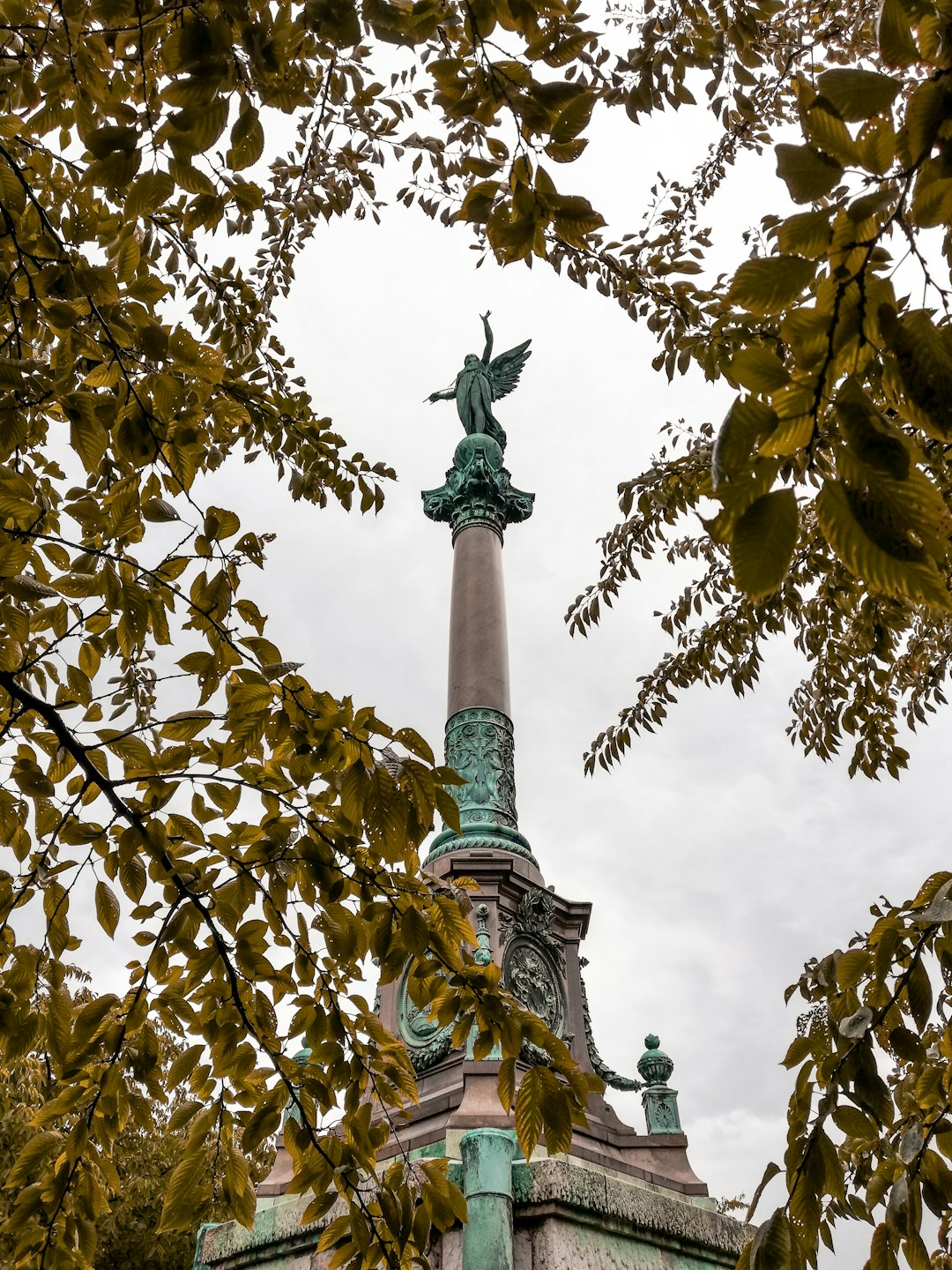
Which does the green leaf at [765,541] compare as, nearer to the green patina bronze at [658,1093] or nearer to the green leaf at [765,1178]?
the green leaf at [765,1178]

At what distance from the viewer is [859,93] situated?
1.01 meters

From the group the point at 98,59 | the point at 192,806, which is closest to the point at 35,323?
the point at 98,59

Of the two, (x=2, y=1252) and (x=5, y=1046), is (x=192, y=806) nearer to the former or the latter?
(x=5, y=1046)

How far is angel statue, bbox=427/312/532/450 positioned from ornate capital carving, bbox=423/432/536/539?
0.54 metres

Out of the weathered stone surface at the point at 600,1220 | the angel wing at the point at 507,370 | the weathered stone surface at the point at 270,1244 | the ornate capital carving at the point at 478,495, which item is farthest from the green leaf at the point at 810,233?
the angel wing at the point at 507,370

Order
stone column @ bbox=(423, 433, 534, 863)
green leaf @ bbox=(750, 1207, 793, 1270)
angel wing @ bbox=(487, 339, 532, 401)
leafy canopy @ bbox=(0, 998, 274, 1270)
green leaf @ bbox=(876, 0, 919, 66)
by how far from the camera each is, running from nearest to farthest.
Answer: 1. green leaf @ bbox=(876, 0, 919, 66)
2. green leaf @ bbox=(750, 1207, 793, 1270)
3. stone column @ bbox=(423, 433, 534, 863)
4. leafy canopy @ bbox=(0, 998, 274, 1270)
5. angel wing @ bbox=(487, 339, 532, 401)

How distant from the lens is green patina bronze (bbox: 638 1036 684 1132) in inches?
314

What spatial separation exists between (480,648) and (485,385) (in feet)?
14.5

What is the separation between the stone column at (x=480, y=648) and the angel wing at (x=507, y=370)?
1495 mm

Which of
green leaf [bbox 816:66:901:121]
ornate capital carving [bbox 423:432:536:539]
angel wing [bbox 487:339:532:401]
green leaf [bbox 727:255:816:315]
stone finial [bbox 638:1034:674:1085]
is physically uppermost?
angel wing [bbox 487:339:532:401]

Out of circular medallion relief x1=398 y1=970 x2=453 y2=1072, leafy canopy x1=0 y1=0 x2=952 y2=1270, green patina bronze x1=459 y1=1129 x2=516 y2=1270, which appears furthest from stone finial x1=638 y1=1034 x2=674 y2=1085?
leafy canopy x1=0 y1=0 x2=952 y2=1270

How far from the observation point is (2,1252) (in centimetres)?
919

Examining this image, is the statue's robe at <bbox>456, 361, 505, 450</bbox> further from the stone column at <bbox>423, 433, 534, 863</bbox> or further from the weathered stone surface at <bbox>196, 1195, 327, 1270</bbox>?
the weathered stone surface at <bbox>196, 1195, 327, 1270</bbox>

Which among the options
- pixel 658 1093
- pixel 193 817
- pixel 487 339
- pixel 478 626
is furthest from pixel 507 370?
pixel 193 817
